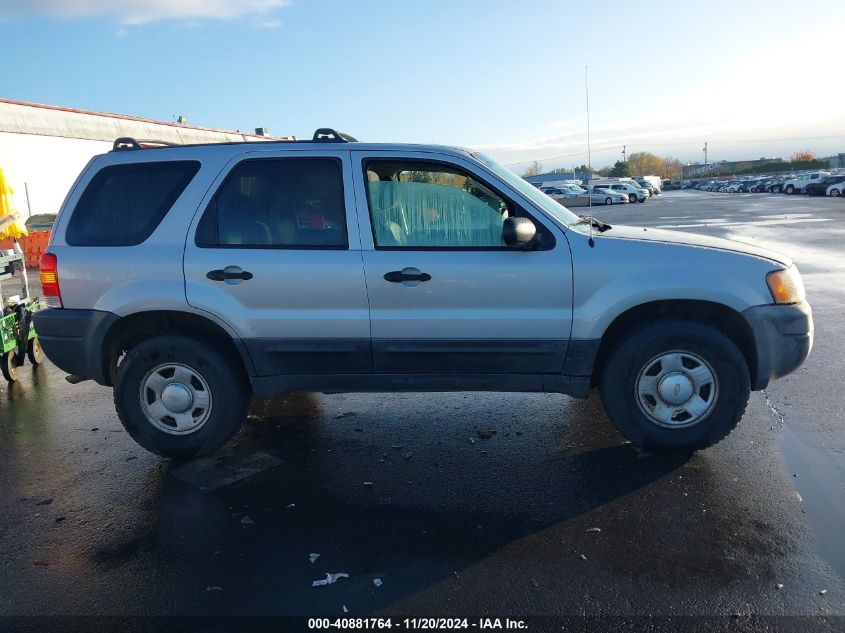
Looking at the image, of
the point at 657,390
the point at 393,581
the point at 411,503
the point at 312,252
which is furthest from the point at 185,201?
the point at 657,390

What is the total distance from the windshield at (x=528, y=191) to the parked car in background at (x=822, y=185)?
46.5 m

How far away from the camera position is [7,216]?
6.68 metres

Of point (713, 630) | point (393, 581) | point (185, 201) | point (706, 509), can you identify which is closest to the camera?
point (713, 630)

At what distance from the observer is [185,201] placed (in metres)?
4.44

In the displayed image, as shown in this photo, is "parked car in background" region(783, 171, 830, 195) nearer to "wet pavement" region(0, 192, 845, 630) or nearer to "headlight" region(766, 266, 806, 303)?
"wet pavement" region(0, 192, 845, 630)

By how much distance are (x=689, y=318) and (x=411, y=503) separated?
2115 mm

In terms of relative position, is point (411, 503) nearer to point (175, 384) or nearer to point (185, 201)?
point (175, 384)

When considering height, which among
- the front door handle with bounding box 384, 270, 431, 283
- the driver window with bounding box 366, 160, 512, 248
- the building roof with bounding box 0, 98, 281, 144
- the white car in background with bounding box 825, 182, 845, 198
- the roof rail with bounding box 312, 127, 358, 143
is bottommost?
the white car in background with bounding box 825, 182, 845, 198

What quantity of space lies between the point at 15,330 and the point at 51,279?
282 centimetres

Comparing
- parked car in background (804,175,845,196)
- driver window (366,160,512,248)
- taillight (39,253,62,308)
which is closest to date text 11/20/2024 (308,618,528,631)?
driver window (366,160,512,248)

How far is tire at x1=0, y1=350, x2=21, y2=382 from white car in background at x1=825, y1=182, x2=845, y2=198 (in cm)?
4694

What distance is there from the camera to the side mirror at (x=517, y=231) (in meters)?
4.03

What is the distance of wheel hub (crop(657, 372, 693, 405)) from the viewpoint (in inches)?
169

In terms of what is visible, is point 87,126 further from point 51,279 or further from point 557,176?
point 557,176
